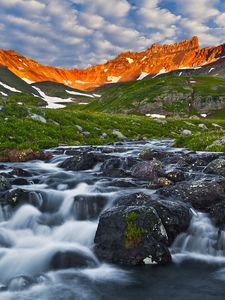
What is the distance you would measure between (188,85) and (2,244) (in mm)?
136947

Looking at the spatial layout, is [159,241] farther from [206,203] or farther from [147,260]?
[206,203]

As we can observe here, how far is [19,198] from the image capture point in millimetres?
12953

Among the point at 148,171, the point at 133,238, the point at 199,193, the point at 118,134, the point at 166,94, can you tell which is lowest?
the point at 133,238

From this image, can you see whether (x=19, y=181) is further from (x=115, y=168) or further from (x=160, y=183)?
(x=160, y=183)

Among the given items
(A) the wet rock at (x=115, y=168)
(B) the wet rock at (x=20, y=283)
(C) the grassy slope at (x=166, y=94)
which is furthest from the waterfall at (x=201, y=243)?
(C) the grassy slope at (x=166, y=94)

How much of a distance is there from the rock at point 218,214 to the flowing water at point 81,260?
0.21 metres

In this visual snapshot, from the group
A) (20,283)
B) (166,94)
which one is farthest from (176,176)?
(166,94)

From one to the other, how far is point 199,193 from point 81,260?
4.84 m

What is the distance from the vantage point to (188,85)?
141m

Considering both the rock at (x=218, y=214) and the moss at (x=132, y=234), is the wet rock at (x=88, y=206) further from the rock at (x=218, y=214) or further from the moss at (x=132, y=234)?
the rock at (x=218, y=214)

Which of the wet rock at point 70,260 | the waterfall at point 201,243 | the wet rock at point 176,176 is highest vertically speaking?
the wet rock at point 176,176

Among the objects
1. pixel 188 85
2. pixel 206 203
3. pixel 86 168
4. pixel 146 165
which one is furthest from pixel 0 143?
pixel 188 85

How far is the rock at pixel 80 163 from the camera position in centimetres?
1941

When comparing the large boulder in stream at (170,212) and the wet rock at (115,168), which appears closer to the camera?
the large boulder in stream at (170,212)
